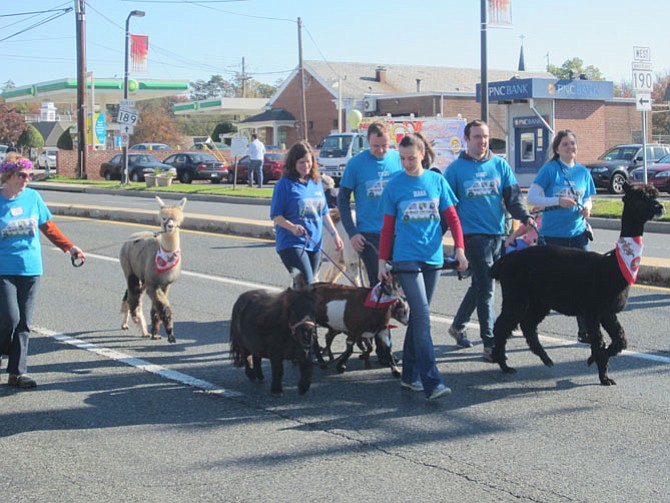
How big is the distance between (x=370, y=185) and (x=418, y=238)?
4.12 ft

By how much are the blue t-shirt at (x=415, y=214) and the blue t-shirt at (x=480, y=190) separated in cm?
115

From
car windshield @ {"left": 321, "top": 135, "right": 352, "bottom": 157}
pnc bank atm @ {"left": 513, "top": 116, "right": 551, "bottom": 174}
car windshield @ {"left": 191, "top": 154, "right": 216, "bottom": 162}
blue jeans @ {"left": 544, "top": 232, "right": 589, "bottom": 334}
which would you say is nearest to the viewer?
blue jeans @ {"left": 544, "top": 232, "right": 589, "bottom": 334}

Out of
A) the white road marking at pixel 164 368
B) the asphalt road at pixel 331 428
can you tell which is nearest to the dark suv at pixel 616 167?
the asphalt road at pixel 331 428

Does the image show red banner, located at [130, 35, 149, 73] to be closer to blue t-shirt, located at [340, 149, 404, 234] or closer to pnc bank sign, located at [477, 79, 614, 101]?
pnc bank sign, located at [477, 79, 614, 101]

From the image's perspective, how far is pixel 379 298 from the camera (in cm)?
707

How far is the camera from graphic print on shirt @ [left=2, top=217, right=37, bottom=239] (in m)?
7.03

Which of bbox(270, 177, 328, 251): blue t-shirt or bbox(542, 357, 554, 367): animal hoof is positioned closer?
bbox(542, 357, 554, 367): animal hoof

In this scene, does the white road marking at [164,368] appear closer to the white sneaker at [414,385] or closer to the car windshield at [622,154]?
the white sneaker at [414,385]

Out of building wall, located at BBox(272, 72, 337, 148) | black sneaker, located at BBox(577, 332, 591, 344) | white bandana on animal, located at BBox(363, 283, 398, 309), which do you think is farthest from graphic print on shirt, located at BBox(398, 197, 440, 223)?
building wall, located at BBox(272, 72, 337, 148)

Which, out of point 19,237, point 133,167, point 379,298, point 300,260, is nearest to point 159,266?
point 300,260

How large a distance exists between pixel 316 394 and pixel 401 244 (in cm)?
138

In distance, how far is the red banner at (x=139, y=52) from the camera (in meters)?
38.5

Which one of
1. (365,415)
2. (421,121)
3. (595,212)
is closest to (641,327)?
(365,415)

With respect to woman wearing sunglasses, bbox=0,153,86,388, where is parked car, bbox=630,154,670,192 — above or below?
above
